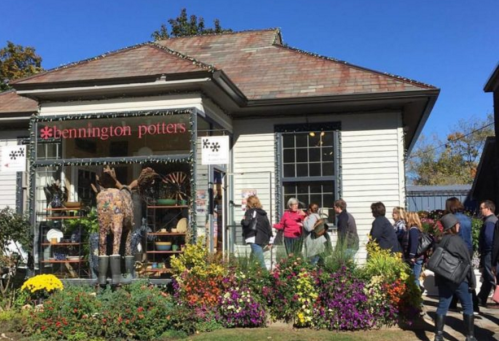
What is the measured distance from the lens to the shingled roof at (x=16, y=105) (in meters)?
12.8

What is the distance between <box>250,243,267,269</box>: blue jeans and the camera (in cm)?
806

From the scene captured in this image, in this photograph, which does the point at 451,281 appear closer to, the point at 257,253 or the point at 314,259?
the point at 314,259

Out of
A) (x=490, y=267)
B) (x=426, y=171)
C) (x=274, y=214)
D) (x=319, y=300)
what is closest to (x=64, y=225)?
(x=274, y=214)

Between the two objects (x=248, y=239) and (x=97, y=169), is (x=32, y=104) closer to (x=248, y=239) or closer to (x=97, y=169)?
(x=97, y=169)

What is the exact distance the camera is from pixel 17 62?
2858cm

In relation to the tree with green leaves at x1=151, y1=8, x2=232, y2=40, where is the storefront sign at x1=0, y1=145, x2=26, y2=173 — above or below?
below

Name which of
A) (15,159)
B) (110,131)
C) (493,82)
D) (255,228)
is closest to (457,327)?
(255,228)

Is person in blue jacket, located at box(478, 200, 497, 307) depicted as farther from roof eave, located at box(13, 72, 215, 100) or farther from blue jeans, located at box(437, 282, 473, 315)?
roof eave, located at box(13, 72, 215, 100)

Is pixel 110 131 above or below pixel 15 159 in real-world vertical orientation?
above

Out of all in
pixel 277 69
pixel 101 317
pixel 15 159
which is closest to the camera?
pixel 101 317

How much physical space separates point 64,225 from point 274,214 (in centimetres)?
440

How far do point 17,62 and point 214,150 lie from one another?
2369cm

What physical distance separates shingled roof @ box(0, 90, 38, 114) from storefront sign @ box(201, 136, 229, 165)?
18.6 feet

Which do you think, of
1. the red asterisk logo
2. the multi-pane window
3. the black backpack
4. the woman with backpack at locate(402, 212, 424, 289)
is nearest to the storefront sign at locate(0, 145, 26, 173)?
the red asterisk logo
